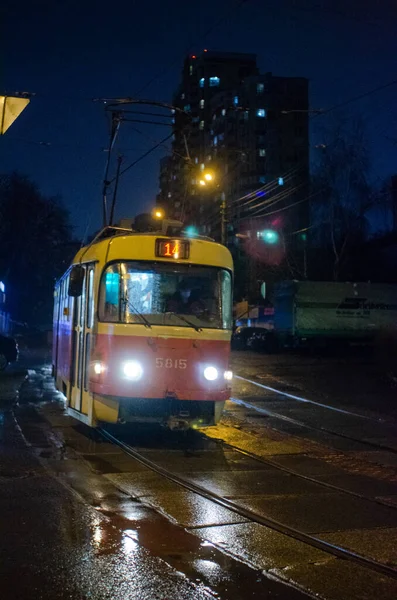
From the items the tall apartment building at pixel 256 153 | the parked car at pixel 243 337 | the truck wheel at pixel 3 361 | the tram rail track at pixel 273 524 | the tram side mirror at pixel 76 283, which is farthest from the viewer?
the tall apartment building at pixel 256 153

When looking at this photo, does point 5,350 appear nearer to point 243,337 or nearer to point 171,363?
point 171,363

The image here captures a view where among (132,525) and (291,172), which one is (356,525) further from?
(291,172)

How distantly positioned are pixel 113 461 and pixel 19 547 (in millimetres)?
3787

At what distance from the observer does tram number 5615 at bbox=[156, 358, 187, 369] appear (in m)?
9.76

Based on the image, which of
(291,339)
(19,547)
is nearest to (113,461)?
(19,547)

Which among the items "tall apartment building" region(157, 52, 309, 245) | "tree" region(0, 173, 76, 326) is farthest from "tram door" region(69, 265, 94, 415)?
"tall apartment building" region(157, 52, 309, 245)

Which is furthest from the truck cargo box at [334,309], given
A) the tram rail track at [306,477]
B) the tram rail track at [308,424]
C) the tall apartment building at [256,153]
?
the tall apartment building at [256,153]

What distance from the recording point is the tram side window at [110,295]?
9852 mm

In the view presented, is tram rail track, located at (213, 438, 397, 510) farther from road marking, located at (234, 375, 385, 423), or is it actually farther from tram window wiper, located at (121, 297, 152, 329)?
road marking, located at (234, 375, 385, 423)

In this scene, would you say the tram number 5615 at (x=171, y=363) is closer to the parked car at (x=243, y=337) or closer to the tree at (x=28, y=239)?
the parked car at (x=243, y=337)

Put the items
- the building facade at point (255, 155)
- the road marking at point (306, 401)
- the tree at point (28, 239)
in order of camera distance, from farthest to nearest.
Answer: the building facade at point (255, 155) < the tree at point (28, 239) < the road marking at point (306, 401)

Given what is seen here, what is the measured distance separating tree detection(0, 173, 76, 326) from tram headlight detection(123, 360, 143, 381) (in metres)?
43.6

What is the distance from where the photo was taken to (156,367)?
384 inches

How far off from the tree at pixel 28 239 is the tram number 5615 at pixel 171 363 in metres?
43.7
